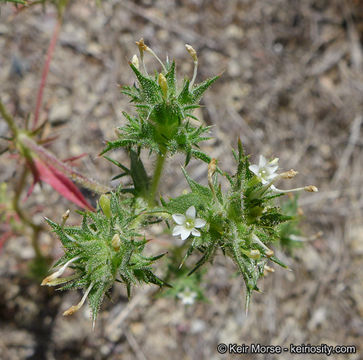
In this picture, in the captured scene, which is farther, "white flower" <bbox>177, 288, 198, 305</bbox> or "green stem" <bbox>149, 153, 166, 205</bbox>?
"white flower" <bbox>177, 288, 198, 305</bbox>

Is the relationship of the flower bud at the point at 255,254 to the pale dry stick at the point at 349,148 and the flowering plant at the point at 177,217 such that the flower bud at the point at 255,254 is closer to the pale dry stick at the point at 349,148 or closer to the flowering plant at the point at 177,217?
the flowering plant at the point at 177,217

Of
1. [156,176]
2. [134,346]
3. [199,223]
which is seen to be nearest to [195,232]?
[199,223]

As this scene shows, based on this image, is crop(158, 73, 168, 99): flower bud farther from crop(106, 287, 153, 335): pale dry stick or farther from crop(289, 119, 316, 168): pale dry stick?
crop(289, 119, 316, 168): pale dry stick

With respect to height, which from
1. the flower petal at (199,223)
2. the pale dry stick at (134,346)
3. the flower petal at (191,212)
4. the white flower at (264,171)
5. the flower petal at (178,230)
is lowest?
the pale dry stick at (134,346)

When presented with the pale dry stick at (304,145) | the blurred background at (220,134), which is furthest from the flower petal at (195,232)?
the pale dry stick at (304,145)

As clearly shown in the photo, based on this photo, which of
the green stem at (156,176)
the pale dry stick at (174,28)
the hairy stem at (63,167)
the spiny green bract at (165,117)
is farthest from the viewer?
the pale dry stick at (174,28)

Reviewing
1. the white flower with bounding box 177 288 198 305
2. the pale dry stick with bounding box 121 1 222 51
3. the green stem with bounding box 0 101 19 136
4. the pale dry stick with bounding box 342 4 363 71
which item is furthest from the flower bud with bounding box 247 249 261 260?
the pale dry stick with bounding box 342 4 363 71

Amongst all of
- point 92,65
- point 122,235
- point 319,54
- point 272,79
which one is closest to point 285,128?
point 272,79
